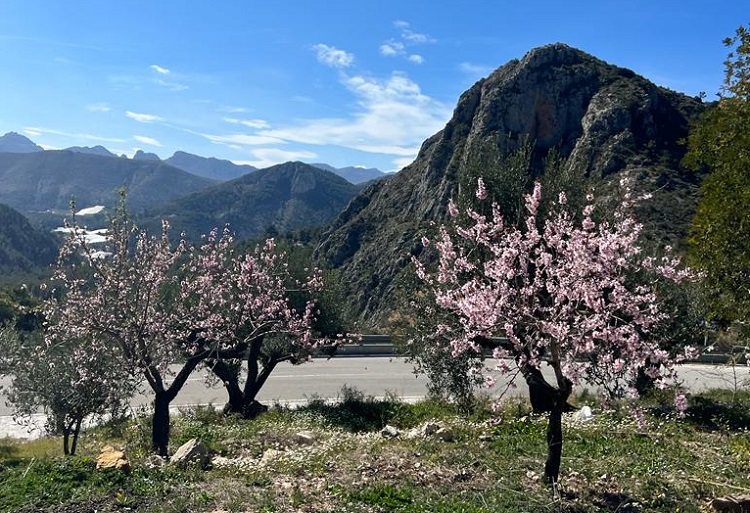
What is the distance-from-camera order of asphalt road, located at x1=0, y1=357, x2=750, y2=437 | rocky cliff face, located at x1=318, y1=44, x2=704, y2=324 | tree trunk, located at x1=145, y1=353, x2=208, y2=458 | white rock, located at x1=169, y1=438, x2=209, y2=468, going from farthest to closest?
1. rocky cliff face, located at x1=318, y1=44, x2=704, y2=324
2. asphalt road, located at x1=0, y1=357, x2=750, y2=437
3. tree trunk, located at x1=145, y1=353, x2=208, y2=458
4. white rock, located at x1=169, y1=438, x2=209, y2=468

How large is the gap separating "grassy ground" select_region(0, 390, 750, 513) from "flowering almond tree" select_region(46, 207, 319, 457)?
2.38 metres

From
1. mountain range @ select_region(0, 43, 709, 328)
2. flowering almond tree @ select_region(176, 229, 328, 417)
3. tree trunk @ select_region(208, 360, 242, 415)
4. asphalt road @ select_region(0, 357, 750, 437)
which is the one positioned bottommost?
asphalt road @ select_region(0, 357, 750, 437)

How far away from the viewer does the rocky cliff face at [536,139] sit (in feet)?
223

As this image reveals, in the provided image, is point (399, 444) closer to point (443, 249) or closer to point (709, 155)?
point (443, 249)

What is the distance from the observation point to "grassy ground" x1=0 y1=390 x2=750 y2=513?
9164mm

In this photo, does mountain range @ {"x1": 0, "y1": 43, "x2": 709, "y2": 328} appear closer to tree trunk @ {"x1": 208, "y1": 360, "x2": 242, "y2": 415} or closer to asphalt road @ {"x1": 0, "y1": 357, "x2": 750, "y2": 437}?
asphalt road @ {"x1": 0, "y1": 357, "x2": 750, "y2": 437}

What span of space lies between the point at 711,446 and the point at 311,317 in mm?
12937

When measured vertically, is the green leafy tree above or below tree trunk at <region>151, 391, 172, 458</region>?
above

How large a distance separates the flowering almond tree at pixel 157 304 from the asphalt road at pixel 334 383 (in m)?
7.06

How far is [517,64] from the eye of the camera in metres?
94.8

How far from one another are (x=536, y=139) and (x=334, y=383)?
1986 inches

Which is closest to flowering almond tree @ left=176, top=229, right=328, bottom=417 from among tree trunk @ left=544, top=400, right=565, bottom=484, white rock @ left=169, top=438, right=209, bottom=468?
white rock @ left=169, top=438, right=209, bottom=468

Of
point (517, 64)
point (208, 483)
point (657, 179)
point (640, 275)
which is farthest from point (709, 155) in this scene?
point (517, 64)

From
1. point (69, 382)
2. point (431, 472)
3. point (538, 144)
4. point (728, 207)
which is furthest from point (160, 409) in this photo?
point (538, 144)
